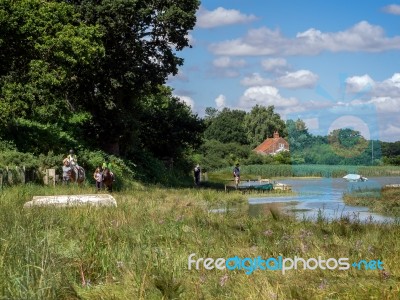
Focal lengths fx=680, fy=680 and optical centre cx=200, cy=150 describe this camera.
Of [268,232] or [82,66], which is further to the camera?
[82,66]

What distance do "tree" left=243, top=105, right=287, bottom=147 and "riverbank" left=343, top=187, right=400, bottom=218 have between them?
115 metres

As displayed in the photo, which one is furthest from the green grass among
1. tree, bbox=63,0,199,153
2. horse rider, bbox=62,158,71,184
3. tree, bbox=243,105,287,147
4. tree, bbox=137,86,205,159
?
tree, bbox=243,105,287,147

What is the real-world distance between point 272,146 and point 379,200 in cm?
10773

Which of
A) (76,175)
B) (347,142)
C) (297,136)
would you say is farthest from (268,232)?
(297,136)

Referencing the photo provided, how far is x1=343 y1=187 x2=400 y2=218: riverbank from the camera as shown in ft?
76.2

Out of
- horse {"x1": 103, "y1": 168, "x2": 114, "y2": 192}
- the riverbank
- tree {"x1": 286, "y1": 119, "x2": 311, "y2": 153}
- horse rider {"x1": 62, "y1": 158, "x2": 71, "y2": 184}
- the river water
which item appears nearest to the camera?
the river water

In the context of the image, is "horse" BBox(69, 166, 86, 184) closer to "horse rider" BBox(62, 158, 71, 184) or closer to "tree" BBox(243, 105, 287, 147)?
"horse rider" BBox(62, 158, 71, 184)

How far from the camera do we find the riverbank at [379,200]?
23.2 metres

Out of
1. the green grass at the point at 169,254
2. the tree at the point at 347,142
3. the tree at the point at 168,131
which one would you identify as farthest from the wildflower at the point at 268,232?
the tree at the point at 168,131

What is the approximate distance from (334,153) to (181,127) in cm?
2531

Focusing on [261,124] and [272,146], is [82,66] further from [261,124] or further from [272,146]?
[261,124]

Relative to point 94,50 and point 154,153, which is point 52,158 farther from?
point 154,153

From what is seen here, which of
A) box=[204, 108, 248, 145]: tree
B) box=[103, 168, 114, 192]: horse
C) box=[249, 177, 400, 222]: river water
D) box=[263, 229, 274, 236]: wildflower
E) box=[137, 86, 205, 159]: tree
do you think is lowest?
box=[249, 177, 400, 222]: river water

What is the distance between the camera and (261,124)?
149625 mm
